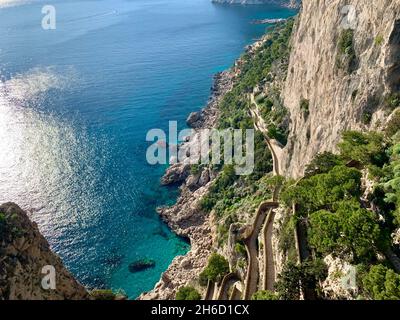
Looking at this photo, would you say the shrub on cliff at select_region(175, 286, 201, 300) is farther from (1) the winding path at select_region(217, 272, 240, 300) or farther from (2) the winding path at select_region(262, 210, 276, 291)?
(2) the winding path at select_region(262, 210, 276, 291)

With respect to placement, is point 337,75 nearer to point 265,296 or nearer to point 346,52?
point 346,52

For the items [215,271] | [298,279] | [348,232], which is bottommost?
[215,271]

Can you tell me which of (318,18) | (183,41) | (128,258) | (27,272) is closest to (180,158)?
A: (128,258)

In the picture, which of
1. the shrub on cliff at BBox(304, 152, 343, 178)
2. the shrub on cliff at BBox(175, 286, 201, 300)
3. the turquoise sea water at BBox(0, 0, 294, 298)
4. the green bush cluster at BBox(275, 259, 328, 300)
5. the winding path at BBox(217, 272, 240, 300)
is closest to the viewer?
the green bush cluster at BBox(275, 259, 328, 300)

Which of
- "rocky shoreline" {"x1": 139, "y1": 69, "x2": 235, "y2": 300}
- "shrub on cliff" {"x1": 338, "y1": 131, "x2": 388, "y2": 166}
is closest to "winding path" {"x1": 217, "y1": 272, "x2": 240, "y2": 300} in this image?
"rocky shoreline" {"x1": 139, "y1": 69, "x2": 235, "y2": 300}

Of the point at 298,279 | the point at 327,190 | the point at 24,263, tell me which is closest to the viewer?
the point at 298,279

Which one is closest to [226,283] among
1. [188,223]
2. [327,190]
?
[327,190]

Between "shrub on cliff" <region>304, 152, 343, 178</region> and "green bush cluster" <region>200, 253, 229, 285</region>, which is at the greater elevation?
"shrub on cliff" <region>304, 152, 343, 178</region>
